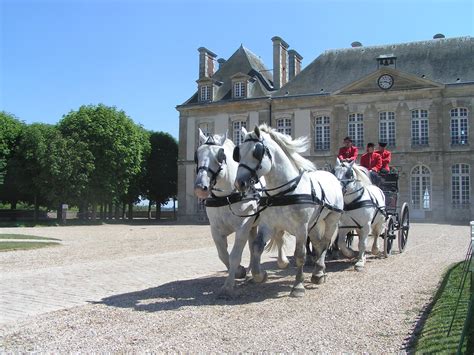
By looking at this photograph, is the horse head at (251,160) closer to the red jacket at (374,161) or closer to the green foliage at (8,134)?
the red jacket at (374,161)

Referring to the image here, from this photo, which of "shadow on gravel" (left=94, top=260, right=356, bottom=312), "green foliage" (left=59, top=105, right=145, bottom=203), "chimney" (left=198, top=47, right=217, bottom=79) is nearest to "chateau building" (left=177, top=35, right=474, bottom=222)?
"chimney" (left=198, top=47, right=217, bottom=79)

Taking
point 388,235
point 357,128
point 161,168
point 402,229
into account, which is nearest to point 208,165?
point 388,235

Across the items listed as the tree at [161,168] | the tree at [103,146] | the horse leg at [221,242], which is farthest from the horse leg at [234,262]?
the tree at [161,168]

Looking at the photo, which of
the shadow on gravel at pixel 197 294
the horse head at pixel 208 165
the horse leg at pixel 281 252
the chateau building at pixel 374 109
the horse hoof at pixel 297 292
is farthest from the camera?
the chateau building at pixel 374 109

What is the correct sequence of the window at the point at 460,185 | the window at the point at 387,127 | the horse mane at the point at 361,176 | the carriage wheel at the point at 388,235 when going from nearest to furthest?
1. the horse mane at the point at 361,176
2. the carriage wheel at the point at 388,235
3. the window at the point at 460,185
4. the window at the point at 387,127

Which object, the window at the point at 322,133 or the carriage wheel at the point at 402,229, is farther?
the window at the point at 322,133

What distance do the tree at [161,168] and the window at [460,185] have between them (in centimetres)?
2257

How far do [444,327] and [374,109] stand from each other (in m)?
28.2

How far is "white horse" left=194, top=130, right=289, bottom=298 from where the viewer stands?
5.97 metres

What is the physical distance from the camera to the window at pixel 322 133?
3256 cm

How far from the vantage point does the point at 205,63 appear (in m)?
38.1

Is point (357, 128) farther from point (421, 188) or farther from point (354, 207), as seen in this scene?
point (354, 207)

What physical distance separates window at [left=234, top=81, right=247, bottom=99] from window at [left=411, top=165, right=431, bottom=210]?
1269cm

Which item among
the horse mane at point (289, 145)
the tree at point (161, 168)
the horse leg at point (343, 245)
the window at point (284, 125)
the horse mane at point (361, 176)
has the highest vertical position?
the window at point (284, 125)
